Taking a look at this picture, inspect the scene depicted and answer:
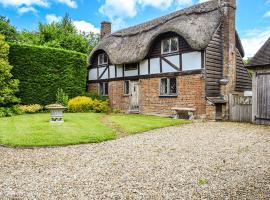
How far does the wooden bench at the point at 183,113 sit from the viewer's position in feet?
58.8

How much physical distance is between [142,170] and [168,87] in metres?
13.3

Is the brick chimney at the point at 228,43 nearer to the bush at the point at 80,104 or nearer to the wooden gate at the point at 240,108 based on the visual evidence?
the wooden gate at the point at 240,108

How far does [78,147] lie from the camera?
31.6 feet

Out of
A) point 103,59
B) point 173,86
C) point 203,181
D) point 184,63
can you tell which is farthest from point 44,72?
point 203,181

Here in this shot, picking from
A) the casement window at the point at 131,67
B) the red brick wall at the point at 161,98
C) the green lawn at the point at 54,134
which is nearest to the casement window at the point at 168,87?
the red brick wall at the point at 161,98

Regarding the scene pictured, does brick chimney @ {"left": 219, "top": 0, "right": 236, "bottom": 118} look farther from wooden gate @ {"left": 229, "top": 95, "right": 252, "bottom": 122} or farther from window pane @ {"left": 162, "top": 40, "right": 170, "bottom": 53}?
window pane @ {"left": 162, "top": 40, "right": 170, "bottom": 53}

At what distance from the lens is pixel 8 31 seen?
31.4 metres

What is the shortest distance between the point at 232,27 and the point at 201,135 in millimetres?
9761

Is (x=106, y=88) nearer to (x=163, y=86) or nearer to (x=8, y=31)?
(x=163, y=86)

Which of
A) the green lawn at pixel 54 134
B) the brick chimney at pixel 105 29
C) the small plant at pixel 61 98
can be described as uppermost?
the brick chimney at pixel 105 29

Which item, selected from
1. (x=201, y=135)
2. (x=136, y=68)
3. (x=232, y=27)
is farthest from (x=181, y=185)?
(x=136, y=68)

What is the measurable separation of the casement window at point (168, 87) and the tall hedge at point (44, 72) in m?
7.77

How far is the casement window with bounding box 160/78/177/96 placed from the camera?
19.5 m

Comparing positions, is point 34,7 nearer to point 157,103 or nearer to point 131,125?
point 157,103
